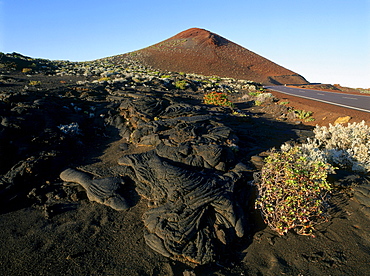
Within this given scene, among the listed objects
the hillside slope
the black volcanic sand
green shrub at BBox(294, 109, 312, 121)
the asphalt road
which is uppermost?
the hillside slope

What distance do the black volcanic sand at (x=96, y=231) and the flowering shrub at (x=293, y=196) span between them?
220 mm

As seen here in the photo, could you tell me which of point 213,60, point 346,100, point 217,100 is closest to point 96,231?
point 217,100

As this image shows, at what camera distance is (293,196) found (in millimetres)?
4105

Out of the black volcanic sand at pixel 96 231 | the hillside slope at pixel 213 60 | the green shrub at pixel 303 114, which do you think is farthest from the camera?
the hillside slope at pixel 213 60

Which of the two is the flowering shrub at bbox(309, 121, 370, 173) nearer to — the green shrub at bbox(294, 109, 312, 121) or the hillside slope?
the green shrub at bbox(294, 109, 312, 121)

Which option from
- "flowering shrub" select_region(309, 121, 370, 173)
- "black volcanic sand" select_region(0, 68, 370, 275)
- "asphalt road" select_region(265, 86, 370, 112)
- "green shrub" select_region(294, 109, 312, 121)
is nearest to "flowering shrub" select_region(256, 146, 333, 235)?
"black volcanic sand" select_region(0, 68, 370, 275)

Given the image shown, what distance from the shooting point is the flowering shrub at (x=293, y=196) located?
13.4ft

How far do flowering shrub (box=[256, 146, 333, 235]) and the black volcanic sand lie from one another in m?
0.22

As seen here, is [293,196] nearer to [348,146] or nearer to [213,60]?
[348,146]

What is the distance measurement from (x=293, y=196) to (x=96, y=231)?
358 cm

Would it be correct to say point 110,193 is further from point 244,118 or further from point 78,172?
point 244,118

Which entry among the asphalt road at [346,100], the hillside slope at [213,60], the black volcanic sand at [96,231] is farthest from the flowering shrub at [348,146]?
the hillside slope at [213,60]

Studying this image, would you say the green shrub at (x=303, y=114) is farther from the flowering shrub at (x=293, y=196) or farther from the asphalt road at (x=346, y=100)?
the flowering shrub at (x=293, y=196)

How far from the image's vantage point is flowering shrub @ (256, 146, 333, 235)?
4090 millimetres
